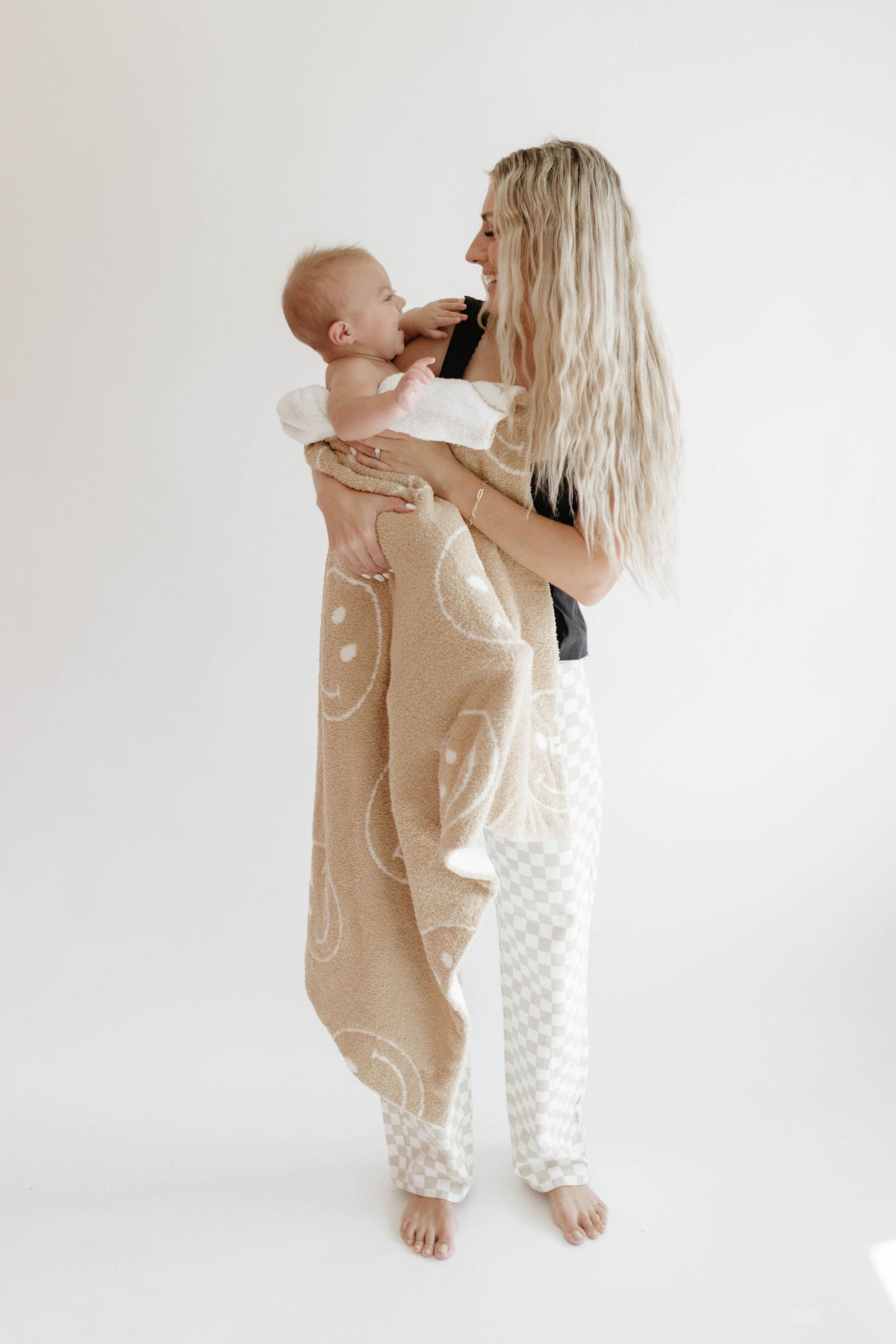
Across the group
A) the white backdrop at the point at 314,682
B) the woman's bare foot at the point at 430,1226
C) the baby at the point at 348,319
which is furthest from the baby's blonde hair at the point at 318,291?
the woman's bare foot at the point at 430,1226

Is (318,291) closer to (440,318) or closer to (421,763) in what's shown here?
(440,318)

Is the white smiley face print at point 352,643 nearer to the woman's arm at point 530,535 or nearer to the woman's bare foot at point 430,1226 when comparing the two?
the woman's arm at point 530,535

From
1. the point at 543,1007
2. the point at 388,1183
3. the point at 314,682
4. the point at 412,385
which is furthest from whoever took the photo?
the point at 314,682

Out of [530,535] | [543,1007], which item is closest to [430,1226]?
[543,1007]

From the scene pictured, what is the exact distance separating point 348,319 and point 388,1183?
125 cm

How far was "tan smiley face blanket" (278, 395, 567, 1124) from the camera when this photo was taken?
1.12 meters

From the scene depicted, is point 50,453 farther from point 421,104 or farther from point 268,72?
point 421,104

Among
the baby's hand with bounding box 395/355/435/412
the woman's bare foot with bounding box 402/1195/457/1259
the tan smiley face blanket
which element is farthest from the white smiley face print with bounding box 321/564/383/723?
the woman's bare foot with bounding box 402/1195/457/1259

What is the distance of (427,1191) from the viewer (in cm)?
150

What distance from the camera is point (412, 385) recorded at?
3.64 ft

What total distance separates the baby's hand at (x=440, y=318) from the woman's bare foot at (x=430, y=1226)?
1206 millimetres

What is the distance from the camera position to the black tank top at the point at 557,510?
1.23 metres

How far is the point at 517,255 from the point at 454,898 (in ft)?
2.42

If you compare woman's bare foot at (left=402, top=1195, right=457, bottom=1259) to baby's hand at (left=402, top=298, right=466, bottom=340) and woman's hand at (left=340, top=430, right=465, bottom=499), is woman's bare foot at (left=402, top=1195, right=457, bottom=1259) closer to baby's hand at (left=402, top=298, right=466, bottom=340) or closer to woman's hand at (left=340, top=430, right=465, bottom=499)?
woman's hand at (left=340, top=430, right=465, bottom=499)
